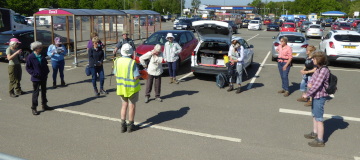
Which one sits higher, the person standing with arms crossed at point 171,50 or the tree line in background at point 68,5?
the tree line in background at point 68,5

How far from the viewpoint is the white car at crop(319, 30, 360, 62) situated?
14094 millimetres

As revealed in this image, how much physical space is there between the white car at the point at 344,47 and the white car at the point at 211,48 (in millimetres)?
5291

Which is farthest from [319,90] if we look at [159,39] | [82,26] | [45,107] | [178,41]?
[82,26]

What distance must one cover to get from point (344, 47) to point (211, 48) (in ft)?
21.1

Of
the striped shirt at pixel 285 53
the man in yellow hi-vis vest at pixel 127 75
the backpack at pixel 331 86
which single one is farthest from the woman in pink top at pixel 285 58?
the man in yellow hi-vis vest at pixel 127 75

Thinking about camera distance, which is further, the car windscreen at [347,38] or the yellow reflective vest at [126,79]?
the car windscreen at [347,38]

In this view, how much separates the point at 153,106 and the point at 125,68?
2391mm

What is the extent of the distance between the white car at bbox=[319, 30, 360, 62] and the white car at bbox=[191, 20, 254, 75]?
5291mm

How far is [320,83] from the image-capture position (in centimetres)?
561

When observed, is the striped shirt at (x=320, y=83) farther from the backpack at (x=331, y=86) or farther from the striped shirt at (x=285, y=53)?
the striped shirt at (x=285, y=53)

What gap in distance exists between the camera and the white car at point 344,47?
1409 centimetres

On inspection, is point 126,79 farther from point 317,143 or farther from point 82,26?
point 82,26

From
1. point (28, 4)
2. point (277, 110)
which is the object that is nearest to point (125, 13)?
point (277, 110)

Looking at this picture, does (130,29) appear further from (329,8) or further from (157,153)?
(329,8)
